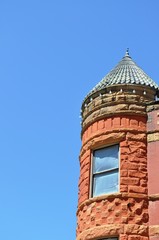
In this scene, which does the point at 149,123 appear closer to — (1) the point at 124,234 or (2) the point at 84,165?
(2) the point at 84,165

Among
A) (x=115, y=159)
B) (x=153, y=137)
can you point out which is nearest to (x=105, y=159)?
(x=115, y=159)

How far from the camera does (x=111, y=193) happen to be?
1590cm

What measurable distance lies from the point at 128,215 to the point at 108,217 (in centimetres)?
64

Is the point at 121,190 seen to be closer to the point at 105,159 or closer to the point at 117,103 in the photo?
the point at 105,159

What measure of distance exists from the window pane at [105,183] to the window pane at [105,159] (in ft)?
0.81

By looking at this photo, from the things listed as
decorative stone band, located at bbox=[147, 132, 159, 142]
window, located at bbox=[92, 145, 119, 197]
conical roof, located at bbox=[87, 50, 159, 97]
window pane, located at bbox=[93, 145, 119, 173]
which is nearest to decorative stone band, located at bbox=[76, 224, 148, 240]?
window, located at bbox=[92, 145, 119, 197]

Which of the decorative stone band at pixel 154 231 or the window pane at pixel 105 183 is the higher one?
the window pane at pixel 105 183

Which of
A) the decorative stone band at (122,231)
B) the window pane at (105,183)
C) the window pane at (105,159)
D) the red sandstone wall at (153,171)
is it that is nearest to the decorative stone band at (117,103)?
the red sandstone wall at (153,171)

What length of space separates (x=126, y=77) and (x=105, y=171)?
12.4 ft

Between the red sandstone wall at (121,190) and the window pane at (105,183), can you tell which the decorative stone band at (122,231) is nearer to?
the red sandstone wall at (121,190)

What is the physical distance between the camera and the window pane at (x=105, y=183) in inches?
637

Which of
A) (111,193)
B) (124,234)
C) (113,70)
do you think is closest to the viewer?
(124,234)

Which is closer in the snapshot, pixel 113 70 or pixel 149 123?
pixel 149 123

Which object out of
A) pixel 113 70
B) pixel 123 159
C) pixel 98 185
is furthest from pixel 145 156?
pixel 113 70
